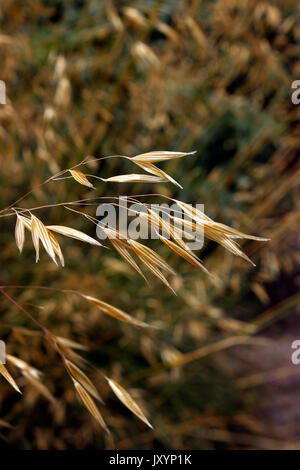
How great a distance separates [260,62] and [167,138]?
0.30 m

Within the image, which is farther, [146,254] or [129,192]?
[129,192]

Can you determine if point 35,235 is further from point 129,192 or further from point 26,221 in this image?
point 129,192

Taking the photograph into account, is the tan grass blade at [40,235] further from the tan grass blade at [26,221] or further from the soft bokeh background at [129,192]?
the soft bokeh background at [129,192]

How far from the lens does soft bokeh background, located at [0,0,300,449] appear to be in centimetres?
102

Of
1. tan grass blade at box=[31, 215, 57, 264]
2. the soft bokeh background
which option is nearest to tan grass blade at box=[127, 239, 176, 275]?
tan grass blade at box=[31, 215, 57, 264]

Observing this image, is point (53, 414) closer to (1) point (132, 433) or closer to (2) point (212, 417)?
(1) point (132, 433)

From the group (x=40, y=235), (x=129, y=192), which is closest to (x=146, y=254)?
(x=40, y=235)

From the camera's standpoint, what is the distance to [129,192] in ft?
4.15

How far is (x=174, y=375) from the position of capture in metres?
1.09

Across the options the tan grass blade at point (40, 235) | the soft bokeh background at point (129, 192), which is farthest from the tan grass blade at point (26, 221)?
the soft bokeh background at point (129, 192)

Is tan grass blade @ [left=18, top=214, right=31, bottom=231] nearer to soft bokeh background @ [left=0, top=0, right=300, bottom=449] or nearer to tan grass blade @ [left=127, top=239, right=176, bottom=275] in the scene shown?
tan grass blade @ [left=127, top=239, right=176, bottom=275]

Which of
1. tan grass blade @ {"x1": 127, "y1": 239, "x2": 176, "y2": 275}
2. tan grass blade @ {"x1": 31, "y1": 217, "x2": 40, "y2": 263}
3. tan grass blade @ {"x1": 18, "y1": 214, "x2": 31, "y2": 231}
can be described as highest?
tan grass blade @ {"x1": 18, "y1": 214, "x2": 31, "y2": 231}

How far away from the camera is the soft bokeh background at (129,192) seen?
1.02m
